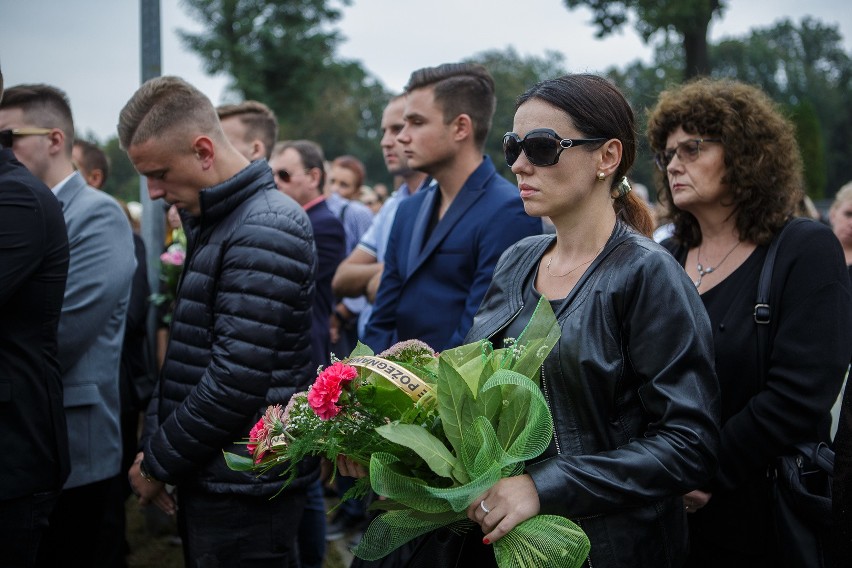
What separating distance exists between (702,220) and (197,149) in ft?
7.08

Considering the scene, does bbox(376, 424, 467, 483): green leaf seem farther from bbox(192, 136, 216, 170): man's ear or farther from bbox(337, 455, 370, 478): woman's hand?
bbox(192, 136, 216, 170): man's ear

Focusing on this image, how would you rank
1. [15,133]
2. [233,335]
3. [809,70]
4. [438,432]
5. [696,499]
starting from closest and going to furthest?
[438,432]
[696,499]
[233,335]
[15,133]
[809,70]

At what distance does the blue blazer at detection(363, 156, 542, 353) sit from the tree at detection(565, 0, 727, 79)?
43.5ft

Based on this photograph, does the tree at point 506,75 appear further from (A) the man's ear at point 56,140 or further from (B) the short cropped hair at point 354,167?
(A) the man's ear at point 56,140

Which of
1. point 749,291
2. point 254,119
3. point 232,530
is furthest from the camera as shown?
point 254,119

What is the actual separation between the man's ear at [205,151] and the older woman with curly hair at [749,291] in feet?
6.25

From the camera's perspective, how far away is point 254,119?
5477 mm

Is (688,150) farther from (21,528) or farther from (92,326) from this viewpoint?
(21,528)

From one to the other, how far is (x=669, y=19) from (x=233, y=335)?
15879 mm

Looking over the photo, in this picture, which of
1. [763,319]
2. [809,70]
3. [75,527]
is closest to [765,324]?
[763,319]

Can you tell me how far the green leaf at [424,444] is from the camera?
73.2 inches

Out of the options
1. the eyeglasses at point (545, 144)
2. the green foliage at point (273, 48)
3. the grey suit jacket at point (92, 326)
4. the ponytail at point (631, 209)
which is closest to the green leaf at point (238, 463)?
the eyeglasses at point (545, 144)

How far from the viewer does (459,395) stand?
75.5 inches

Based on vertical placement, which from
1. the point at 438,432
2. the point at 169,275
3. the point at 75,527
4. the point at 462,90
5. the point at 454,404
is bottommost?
the point at 75,527
